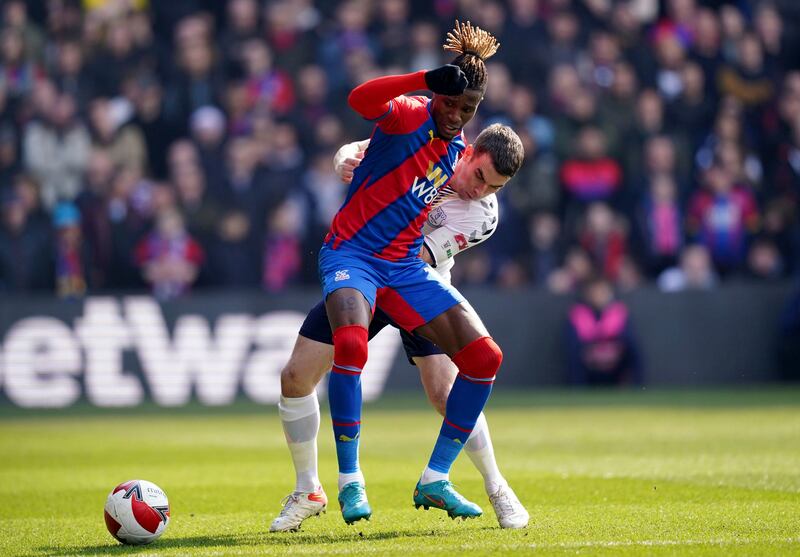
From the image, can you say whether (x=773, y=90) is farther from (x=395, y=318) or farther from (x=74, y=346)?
(x=395, y=318)

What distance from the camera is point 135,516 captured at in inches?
255

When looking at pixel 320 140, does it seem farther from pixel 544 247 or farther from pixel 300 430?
pixel 300 430

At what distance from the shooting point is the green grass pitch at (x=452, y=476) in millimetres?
6332

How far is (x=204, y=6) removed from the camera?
20.0m

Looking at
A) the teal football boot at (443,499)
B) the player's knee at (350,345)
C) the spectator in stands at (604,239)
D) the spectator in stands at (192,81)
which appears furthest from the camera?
the spectator in stands at (192,81)

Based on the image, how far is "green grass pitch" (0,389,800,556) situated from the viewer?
6332 millimetres

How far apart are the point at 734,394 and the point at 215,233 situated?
7.06m

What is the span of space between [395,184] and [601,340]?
36.9ft

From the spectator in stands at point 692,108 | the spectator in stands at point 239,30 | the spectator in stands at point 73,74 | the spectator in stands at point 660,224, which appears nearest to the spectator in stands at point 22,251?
the spectator in stands at point 73,74

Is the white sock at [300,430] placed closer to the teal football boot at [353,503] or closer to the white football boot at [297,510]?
the white football boot at [297,510]

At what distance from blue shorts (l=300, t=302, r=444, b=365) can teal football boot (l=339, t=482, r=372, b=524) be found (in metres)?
0.86

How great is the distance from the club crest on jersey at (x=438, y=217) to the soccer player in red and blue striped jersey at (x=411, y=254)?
35 centimetres

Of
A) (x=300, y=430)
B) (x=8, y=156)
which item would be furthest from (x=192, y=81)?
(x=300, y=430)

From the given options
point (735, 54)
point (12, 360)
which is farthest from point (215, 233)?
point (735, 54)
